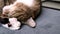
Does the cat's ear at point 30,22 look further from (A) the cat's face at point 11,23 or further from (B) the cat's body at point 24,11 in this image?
(A) the cat's face at point 11,23

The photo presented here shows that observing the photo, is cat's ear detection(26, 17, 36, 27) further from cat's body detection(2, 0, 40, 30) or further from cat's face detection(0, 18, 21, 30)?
cat's face detection(0, 18, 21, 30)

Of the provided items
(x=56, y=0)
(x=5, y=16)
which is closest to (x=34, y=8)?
(x=5, y=16)

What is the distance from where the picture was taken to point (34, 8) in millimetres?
1445

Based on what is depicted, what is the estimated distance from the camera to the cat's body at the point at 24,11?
1337 millimetres

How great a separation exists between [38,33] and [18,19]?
0.94 feet

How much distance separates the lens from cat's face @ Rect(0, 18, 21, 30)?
1.26 m

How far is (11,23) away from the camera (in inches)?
50.4

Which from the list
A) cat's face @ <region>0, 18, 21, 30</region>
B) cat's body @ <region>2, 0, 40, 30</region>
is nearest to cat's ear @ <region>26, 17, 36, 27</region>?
cat's body @ <region>2, 0, 40, 30</region>

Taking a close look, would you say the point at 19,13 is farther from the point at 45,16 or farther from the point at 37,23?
the point at 45,16

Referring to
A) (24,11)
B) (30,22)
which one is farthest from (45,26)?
(24,11)

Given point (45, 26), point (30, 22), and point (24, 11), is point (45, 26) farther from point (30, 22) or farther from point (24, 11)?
point (24, 11)

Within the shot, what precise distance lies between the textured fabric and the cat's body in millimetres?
77

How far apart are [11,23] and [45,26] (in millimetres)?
376

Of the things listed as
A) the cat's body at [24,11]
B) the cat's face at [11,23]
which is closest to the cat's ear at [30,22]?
the cat's body at [24,11]
